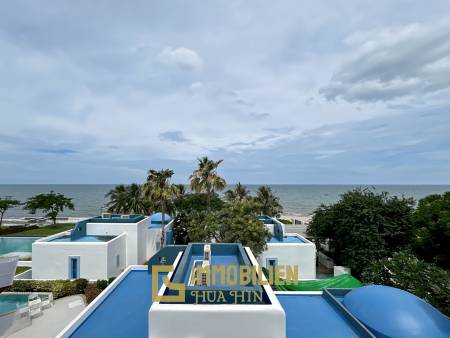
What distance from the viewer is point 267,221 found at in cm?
2775

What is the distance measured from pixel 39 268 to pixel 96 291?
565cm

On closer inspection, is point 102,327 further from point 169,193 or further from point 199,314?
point 169,193

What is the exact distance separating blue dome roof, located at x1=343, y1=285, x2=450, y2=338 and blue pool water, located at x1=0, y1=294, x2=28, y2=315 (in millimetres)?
17624

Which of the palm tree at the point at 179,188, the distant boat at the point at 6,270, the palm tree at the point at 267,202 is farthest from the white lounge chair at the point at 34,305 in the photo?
the palm tree at the point at 267,202

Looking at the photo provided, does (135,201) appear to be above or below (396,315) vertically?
above

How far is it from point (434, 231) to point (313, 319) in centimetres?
1516

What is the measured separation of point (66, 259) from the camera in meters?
20.3

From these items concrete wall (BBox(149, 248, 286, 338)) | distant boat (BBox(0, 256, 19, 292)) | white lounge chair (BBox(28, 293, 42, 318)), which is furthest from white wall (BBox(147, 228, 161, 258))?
concrete wall (BBox(149, 248, 286, 338))

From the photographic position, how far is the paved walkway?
14.9m

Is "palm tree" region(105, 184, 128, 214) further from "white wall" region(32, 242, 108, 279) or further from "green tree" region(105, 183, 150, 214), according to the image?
"white wall" region(32, 242, 108, 279)

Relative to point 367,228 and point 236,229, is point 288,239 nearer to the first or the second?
point 236,229

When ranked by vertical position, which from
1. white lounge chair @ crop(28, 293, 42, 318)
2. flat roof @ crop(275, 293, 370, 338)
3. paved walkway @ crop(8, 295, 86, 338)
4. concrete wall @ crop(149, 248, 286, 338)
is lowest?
paved walkway @ crop(8, 295, 86, 338)

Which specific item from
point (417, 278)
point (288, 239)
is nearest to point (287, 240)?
point (288, 239)

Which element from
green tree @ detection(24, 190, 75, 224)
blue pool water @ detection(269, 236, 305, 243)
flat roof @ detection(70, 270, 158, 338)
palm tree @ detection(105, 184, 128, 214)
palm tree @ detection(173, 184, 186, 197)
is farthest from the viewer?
green tree @ detection(24, 190, 75, 224)
